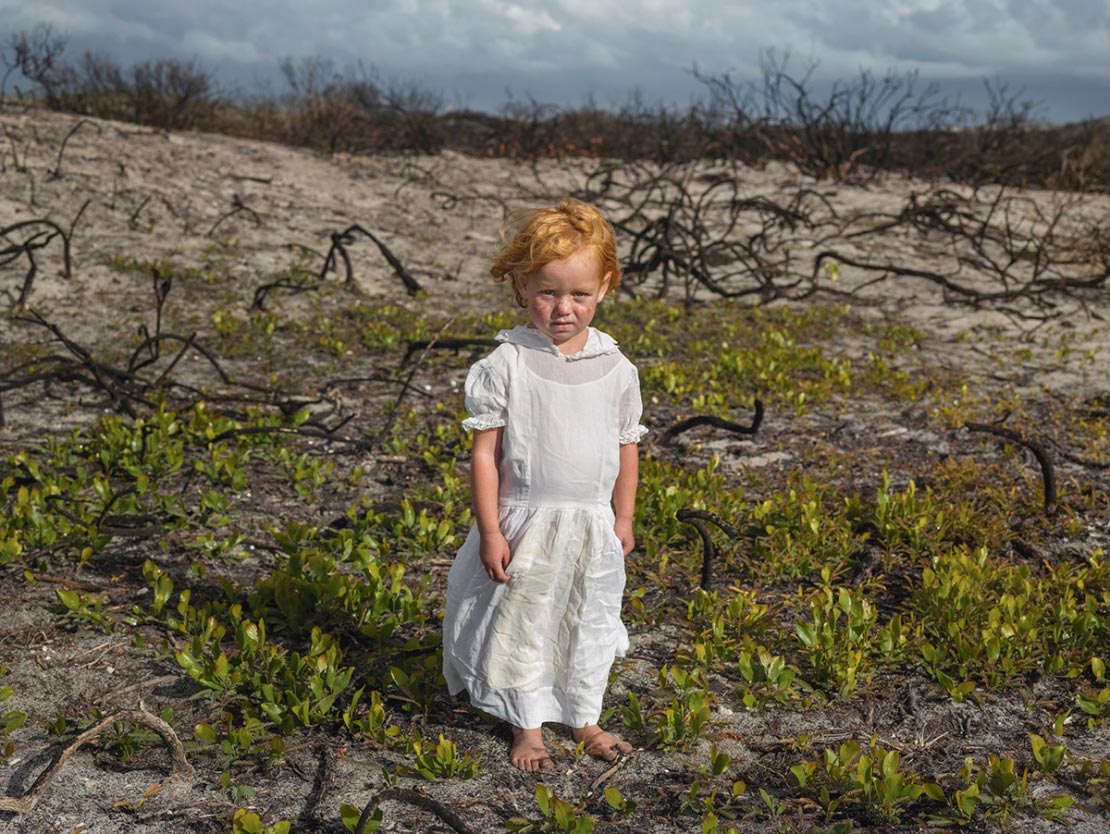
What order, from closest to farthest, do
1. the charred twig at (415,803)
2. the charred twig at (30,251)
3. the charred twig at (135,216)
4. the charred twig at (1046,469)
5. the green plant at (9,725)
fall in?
the charred twig at (415,803) → the green plant at (9,725) → the charred twig at (1046,469) → the charred twig at (30,251) → the charred twig at (135,216)

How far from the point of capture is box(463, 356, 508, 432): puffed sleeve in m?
2.72

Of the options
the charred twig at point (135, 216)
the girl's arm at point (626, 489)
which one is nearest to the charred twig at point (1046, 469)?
the girl's arm at point (626, 489)

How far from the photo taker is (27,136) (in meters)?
10.9

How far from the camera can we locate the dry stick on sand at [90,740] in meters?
2.51

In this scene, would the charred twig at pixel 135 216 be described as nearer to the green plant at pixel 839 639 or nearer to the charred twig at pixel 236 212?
the charred twig at pixel 236 212

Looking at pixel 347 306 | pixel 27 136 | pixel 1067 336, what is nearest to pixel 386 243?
pixel 347 306

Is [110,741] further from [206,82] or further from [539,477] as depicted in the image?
[206,82]

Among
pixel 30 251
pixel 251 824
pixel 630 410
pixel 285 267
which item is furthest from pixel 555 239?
pixel 285 267

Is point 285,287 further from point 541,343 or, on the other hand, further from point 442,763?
point 442,763

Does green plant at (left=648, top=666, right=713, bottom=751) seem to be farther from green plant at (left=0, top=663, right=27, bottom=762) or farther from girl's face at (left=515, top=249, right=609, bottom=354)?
green plant at (left=0, top=663, right=27, bottom=762)

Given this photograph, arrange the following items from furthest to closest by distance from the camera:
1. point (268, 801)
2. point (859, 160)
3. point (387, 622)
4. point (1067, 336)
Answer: point (859, 160), point (1067, 336), point (387, 622), point (268, 801)

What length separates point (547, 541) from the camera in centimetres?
282

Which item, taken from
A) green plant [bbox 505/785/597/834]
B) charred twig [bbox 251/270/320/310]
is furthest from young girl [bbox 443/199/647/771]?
charred twig [bbox 251/270/320/310]

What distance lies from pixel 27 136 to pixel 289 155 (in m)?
2.88
